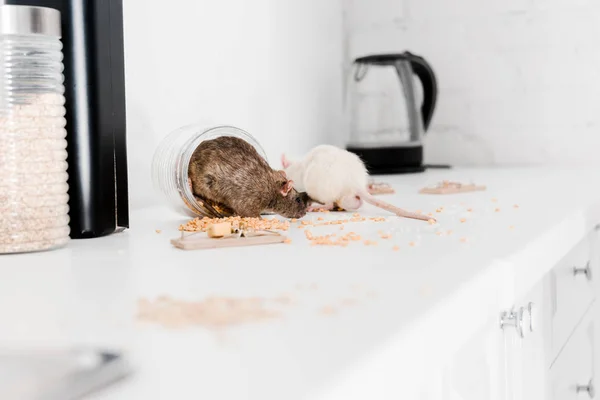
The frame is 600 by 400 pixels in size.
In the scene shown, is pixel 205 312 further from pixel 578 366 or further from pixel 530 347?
pixel 578 366

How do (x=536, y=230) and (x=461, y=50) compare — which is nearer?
(x=536, y=230)

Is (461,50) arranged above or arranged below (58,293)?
above

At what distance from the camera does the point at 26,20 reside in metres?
0.63

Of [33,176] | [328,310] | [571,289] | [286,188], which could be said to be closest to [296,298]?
[328,310]

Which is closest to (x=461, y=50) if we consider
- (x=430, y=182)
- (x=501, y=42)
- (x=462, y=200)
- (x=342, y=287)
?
(x=501, y=42)

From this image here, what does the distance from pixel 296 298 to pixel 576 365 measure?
77 centimetres

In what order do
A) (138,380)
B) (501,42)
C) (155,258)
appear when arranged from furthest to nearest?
(501,42)
(155,258)
(138,380)

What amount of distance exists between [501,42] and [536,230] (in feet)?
4.16

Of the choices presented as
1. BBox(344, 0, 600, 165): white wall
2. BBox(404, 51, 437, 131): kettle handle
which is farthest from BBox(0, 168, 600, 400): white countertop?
BBox(344, 0, 600, 165): white wall

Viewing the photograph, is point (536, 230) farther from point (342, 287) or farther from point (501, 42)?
point (501, 42)

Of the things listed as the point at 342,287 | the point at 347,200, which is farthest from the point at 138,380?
the point at 347,200

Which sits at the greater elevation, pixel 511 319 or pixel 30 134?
pixel 30 134

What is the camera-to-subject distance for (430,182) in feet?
4.71

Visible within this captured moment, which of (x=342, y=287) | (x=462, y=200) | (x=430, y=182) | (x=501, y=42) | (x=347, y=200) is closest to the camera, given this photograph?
(x=342, y=287)
